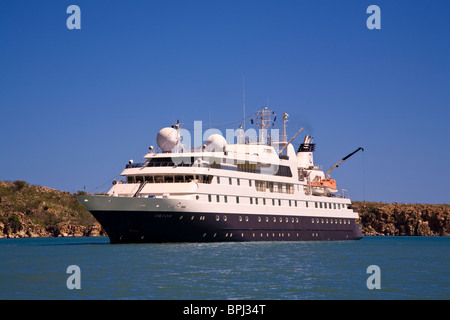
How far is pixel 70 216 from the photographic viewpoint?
117 meters

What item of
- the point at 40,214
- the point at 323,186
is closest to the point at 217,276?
the point at 323,186

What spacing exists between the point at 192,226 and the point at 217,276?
20.7 meters

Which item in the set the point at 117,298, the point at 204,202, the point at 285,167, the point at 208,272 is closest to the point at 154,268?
A: the point at 208,272

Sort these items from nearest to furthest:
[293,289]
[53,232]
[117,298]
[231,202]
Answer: [117,298]
[293,289]
[231,202]
[53,232]

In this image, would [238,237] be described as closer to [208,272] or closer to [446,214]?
[208,272]

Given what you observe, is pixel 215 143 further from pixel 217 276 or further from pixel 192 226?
pixel 217 276

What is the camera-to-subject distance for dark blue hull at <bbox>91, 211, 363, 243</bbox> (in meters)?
47.2

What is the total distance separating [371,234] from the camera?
5586 inches

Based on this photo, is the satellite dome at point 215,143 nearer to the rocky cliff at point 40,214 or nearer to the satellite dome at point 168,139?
the satellite dome at point 168,139

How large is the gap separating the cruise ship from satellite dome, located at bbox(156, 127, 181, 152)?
90mm

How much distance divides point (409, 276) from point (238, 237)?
24315 mm

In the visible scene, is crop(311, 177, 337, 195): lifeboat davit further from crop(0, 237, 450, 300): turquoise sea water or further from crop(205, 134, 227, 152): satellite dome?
crop(0, 237, 450, 300): turquoise sea water
